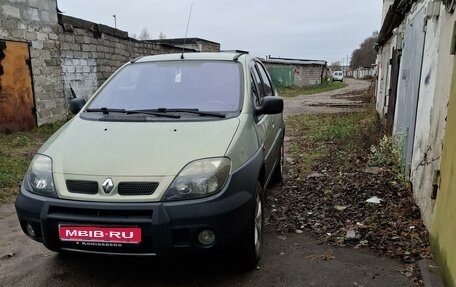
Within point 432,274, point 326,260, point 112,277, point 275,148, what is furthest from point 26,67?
point 432,274

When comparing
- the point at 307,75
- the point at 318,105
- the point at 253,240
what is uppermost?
the point at 307,75

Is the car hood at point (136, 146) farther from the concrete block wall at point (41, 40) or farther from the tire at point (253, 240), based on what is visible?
the concrete block wall at point (41, 40)

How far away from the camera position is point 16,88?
8805 mm

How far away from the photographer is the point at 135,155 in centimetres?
267

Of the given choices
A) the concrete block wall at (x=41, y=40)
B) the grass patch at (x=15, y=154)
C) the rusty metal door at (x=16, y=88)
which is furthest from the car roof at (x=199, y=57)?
the concrete block wall at (x=41, y=40)

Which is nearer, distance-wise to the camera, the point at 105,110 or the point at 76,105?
the point at 105,110

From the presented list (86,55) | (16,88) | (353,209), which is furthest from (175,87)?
(86,55)

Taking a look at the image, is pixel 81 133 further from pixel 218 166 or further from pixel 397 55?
pixel 397 55

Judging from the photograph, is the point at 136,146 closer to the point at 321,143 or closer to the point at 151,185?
the point at 151,185

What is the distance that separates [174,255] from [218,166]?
0.64 metres

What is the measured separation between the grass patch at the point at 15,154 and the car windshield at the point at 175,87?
2.39 metres

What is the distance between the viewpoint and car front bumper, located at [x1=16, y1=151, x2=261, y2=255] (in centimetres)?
246

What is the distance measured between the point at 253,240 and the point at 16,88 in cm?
789

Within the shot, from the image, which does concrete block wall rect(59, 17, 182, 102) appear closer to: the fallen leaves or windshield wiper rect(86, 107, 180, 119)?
the fallen leaves
